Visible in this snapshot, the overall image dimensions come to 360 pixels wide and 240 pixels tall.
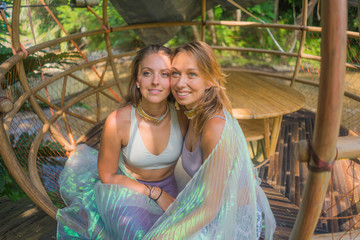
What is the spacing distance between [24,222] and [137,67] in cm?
119

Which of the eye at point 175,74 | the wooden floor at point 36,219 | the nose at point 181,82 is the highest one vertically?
the eye at point 175,74

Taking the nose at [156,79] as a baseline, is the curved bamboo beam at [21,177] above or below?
below

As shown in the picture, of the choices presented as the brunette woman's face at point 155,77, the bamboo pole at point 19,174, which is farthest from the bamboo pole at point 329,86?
the bamboo pole at point 19,174

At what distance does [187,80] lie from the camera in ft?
4.83

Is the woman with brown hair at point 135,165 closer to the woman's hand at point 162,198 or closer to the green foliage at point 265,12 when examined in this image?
the woman's hand at point 162,198

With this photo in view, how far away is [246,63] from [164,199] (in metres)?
6.15

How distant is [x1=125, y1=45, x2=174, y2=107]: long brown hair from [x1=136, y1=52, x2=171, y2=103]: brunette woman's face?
0.08ft

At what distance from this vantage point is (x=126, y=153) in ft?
5.31

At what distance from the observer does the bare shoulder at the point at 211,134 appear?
52.4 inches

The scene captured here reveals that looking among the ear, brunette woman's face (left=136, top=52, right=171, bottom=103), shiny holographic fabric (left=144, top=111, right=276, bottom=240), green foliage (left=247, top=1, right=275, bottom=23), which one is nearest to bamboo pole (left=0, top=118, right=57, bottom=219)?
shiny holographic fabric (left=144, top=111, right=276, bottom=240)

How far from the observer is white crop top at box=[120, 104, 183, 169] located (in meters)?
1.59

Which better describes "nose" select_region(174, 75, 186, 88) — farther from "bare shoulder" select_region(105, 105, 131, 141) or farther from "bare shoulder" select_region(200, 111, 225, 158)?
"bare shoulder" select_region(105, 105, 131, 141)

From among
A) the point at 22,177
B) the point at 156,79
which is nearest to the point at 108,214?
the point at 22,177

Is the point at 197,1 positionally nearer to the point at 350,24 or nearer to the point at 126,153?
the point at 126,153
